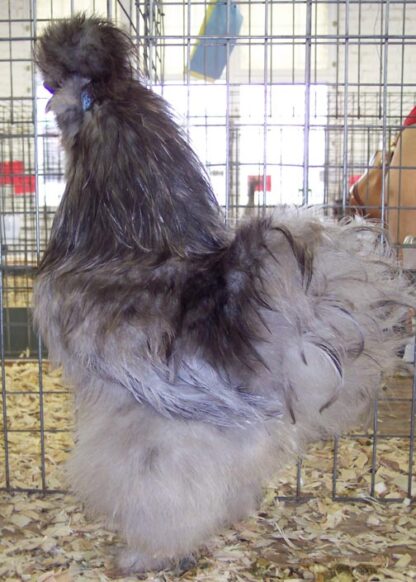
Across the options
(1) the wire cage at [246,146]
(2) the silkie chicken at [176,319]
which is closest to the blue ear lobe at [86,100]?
(2) the silkie chicken at [176,319]

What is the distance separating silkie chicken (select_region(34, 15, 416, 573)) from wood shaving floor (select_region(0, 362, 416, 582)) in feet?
0.98

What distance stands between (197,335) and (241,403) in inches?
7.4

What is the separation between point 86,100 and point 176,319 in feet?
2.20

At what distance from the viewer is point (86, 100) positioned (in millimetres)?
1716

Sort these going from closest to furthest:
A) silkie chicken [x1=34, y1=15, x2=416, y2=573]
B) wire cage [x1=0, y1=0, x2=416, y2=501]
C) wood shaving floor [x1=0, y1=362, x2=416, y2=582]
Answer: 1. silkie chicken [x1=34, y1=15, x2=416, y2=573]
2. wood shaving floor [x1=0, y1=362, x2=416, y2=582]
3. wire cage [x1=0, y1=0, x2=416, y2=501]

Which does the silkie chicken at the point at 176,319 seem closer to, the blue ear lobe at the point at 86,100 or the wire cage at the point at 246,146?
the blue ear lobe at the point at 86,100

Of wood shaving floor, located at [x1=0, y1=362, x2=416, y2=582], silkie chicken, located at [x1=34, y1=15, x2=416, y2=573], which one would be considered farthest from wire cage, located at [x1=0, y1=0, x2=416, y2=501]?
silkie chicken, located at [x1=34, y1=15, x2=416, y2=573]

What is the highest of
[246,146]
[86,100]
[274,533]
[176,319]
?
[246,146]

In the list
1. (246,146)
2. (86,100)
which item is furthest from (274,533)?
(246,146)

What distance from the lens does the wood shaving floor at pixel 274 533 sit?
5.95 feet

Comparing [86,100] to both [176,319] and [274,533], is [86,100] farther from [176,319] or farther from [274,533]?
[274,533]

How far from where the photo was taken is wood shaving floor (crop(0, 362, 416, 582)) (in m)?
1.81

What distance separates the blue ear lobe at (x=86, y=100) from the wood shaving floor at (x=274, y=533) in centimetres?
130

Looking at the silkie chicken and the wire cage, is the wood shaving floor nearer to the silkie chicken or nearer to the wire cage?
the wire cage
